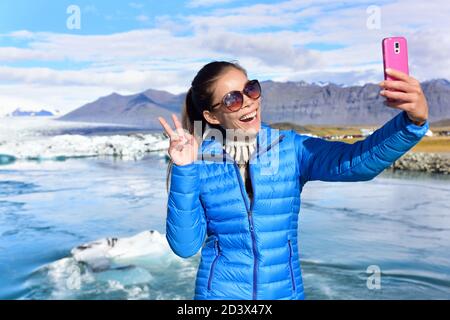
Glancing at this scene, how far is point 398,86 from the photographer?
1.33 meters

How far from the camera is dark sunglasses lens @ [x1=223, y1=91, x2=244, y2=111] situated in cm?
166

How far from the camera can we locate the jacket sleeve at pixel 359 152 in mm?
1428

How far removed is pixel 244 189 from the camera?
1630 mm

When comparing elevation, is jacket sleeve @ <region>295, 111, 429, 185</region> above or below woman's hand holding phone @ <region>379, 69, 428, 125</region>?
below

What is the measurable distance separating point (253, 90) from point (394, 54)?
0.47 metres

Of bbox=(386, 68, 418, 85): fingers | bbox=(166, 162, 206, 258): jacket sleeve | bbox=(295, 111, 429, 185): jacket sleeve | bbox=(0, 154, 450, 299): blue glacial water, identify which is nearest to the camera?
bbox=(386, 68, 418, 85): fingers

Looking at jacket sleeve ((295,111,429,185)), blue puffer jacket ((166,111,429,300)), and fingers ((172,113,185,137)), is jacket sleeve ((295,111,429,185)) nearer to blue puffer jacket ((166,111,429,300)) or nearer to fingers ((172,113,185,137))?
blue puffer jacket ((166,111,429,300))

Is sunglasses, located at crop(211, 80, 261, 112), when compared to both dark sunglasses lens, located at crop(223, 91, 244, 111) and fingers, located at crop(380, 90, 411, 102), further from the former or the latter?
fingers, located at crop(380, 90, 411, 102)

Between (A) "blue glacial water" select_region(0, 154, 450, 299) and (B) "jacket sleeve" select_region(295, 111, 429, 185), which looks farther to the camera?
(A) "blue glacial water" select_region(0, 154, 450, 299)

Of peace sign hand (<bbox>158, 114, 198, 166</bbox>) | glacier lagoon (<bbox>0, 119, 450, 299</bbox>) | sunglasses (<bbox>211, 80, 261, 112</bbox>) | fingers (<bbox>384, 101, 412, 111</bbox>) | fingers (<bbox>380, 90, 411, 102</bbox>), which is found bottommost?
glacier lagoon (<bbox>0, 119, 450, 299</bbox>)

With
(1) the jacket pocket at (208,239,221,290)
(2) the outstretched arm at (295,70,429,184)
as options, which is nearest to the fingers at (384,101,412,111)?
(2) the outstretched arm at (295,70,429,184)

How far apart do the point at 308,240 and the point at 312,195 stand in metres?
4.44

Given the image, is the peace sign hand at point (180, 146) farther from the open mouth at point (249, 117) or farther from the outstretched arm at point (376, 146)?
the outstretched arm at point (376, 146)

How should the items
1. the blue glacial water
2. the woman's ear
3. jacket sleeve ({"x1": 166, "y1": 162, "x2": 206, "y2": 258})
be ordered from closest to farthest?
jacket sleeve ({"x1": 166, "y1": 162, "x2": 206, "y2": 258}) < the woman's ear < the blue glacial water
